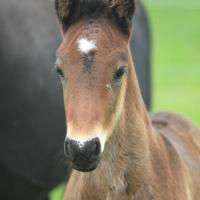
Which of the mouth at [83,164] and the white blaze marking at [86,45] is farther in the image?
the white blaze marking at [86,45]

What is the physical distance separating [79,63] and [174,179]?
978 millimetres

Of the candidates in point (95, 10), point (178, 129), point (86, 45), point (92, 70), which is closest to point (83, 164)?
point (92, 70)

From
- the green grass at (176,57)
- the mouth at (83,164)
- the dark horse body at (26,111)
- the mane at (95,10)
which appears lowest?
the green grass at (176,57)

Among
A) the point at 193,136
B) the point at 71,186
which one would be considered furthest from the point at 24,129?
the point at 71,186

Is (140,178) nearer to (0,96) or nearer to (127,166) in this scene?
(127,166)

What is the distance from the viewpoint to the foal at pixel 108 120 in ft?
15.6

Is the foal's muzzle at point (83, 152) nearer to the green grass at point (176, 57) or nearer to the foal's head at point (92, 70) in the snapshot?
the foal's head at point (92, 70)

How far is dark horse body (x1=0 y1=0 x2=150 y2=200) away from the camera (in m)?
7.50

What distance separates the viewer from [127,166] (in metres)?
5.28

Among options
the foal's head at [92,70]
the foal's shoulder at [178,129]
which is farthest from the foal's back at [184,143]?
the foal's head at [92,70]

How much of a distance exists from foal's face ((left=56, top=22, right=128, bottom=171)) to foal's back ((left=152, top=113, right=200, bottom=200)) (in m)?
0.78

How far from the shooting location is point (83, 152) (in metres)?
4.62

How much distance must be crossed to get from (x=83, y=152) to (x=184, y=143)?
170 centimetres

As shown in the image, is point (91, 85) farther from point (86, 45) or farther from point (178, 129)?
point (178, 129)
